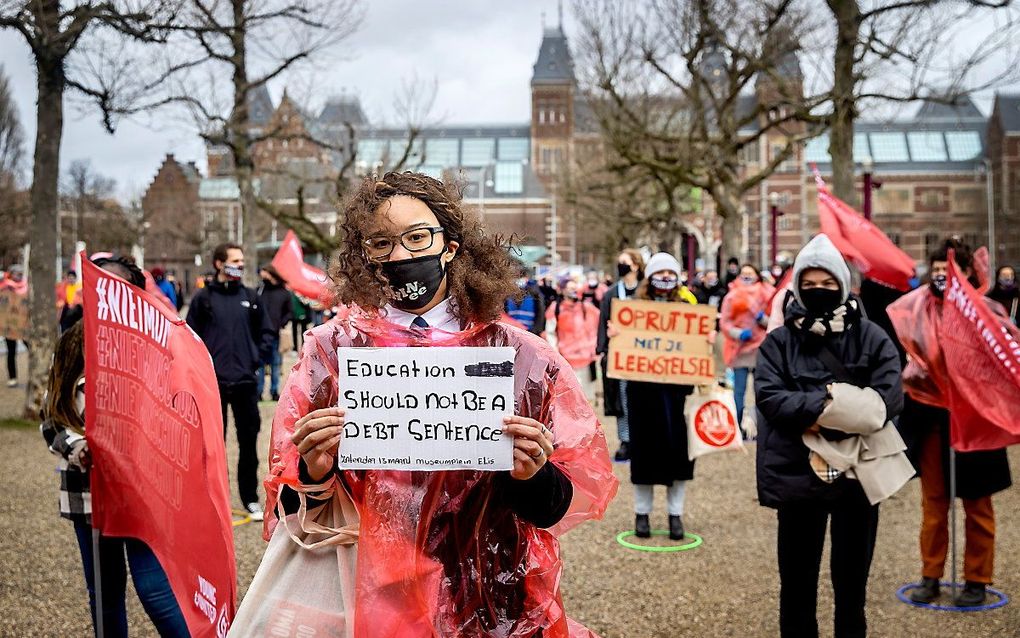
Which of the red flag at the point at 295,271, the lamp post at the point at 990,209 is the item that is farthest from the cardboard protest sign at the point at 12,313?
the lamp post at the point at 990,209

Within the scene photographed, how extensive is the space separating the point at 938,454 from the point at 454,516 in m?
4.28

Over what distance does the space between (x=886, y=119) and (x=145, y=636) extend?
15765mm

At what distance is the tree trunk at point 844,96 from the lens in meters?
15.2

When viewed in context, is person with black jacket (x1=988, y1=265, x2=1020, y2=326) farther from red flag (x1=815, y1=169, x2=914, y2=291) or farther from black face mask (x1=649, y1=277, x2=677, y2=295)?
black face mask (x1=649, y1=277, x2=677, y2=295)

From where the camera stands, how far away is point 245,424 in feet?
25.8

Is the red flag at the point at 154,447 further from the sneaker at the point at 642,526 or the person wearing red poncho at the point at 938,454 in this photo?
the sneaker at the point at 642,526

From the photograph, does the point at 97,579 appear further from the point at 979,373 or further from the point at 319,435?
the point at 979,373

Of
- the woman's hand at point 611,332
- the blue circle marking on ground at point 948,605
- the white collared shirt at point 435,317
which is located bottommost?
the blue circle marking on ground at point 948,605

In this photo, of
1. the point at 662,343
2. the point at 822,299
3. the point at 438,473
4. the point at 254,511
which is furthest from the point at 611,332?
the point at 438,473

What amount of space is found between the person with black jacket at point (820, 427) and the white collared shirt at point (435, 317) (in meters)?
2.11

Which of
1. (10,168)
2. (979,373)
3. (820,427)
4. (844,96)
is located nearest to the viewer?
(820,427)

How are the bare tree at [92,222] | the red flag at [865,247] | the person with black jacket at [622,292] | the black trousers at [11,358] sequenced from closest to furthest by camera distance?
1. the red flag at [865,247]
2. the person with black jacket at [622,292]
3. the black trousers at [11,358]
4. the bare tree at [92,222]

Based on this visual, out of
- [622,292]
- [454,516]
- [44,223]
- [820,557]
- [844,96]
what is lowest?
[820,557]

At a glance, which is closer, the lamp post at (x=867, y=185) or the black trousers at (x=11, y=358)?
the lamp post at (x=867, y=185)
